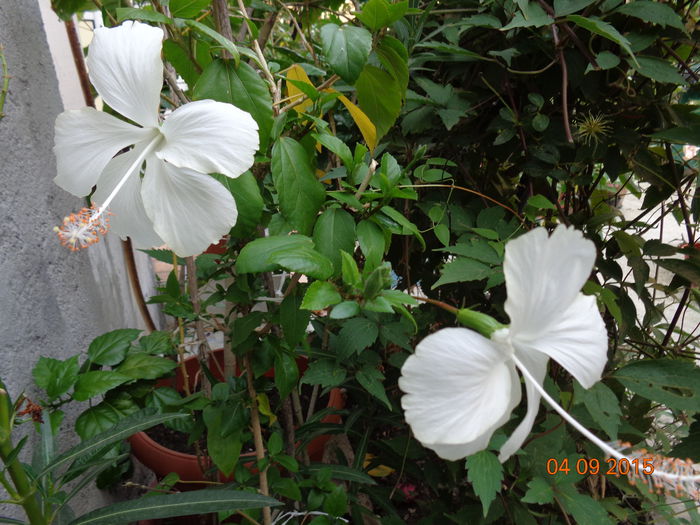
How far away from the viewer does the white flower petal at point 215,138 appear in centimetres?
42

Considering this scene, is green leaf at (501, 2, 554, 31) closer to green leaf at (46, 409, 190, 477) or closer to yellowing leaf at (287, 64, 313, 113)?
yellowing leaf at (287, 64, 313, 113)

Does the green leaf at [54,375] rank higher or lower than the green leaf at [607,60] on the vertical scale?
lower

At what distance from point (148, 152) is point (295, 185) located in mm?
158

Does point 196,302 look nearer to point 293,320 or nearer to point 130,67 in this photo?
point 293,320

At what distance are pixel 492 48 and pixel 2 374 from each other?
0.99m

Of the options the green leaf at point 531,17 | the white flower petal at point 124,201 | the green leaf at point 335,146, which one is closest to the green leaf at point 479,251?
the green leaf at point 335,146

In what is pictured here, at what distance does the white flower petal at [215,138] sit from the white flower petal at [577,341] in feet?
0.96

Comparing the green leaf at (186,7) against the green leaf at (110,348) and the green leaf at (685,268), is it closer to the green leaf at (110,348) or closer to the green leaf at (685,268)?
the green leaf at (110,348)

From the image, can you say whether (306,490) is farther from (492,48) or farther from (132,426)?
(492,48)

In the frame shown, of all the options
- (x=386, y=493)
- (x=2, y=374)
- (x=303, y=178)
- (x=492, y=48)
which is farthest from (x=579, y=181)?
(x=2, y=374)

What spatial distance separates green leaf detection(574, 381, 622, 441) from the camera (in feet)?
2.04

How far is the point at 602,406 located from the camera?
2.06 ft

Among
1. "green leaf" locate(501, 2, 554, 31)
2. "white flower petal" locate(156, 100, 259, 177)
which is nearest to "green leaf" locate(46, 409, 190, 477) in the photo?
"white flower petal" locate(156, 100, 259, 177)

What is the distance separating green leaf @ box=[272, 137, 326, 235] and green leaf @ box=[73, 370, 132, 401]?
51 cm
